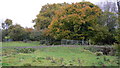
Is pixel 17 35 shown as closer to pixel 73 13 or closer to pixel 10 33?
pixel 10 33

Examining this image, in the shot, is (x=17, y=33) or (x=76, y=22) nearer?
(x=76, y=22)

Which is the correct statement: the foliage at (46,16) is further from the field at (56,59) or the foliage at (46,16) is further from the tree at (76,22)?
the field at (56,59)

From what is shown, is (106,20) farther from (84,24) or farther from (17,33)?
(17,33)

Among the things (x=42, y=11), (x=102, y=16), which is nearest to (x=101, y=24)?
(x=102, y=16)

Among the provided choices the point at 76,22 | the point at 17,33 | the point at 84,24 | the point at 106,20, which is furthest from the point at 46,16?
the point at 106,20

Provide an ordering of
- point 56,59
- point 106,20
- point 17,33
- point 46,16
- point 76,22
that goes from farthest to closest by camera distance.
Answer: point 17,33 < point 46,16 < point 106,20 < point 76,22 < point 56,59

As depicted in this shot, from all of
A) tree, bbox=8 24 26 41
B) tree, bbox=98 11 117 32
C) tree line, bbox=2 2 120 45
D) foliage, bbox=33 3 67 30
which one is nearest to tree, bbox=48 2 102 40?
tree line, bbox=2 2 120 45

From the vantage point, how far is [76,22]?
72.4ft

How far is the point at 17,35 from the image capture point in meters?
40.0

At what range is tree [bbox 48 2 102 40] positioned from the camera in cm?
2220

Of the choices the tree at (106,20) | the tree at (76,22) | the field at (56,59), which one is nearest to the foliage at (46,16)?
the tree at (76,22)

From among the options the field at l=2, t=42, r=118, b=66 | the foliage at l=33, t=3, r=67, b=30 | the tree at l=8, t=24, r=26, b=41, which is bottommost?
the field at l=2, t=42, r=118, b=66

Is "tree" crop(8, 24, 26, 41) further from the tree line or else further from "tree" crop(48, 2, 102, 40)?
"tree" crop(48, 2, 102, 40)

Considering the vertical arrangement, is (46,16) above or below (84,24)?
above
